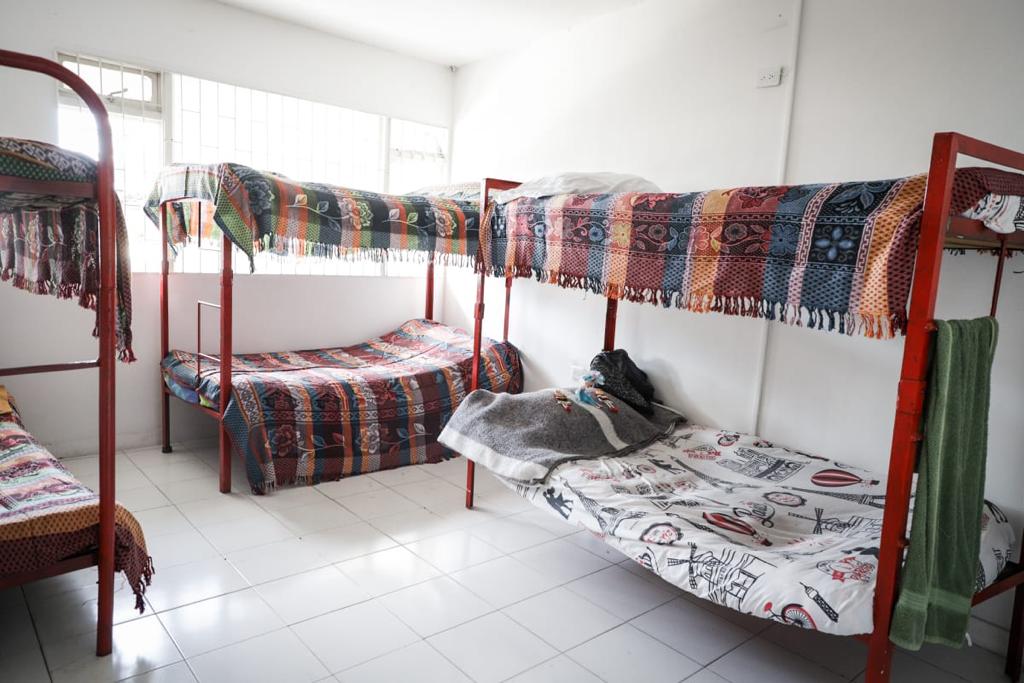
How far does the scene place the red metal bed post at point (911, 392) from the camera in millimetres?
1422

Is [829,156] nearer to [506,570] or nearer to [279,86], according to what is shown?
[506,570]

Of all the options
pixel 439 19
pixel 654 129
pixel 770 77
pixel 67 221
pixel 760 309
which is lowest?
pixel 760 309

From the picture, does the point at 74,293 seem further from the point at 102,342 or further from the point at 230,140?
the point at 230,140

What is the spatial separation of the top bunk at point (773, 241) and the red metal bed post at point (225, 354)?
136cm

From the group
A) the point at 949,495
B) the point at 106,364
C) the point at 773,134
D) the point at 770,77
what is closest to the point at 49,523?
the point at 106,364

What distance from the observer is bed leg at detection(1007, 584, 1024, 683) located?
2.03 meters

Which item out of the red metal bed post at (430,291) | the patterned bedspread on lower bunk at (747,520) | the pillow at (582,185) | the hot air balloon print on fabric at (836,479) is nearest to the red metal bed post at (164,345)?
the red metal bed post at (430,291)

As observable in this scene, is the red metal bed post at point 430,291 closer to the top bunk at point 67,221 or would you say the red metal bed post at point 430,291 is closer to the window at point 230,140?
the window at point 230,140

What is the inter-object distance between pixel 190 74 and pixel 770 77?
3.04 metres

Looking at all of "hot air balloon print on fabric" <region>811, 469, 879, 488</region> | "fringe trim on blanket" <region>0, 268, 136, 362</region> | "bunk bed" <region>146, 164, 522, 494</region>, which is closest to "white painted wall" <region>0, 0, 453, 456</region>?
"bunk bed" <region>146, 164, 522, 494</region>

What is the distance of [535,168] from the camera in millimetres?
4102

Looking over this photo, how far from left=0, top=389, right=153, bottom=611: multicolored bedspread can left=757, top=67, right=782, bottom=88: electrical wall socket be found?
2930mm

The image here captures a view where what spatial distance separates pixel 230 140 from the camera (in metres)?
3.97

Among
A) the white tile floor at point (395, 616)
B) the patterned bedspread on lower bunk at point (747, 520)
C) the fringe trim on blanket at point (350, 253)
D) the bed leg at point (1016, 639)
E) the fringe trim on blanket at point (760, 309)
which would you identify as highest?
the fringe trim on blanket at point (350, 253)
